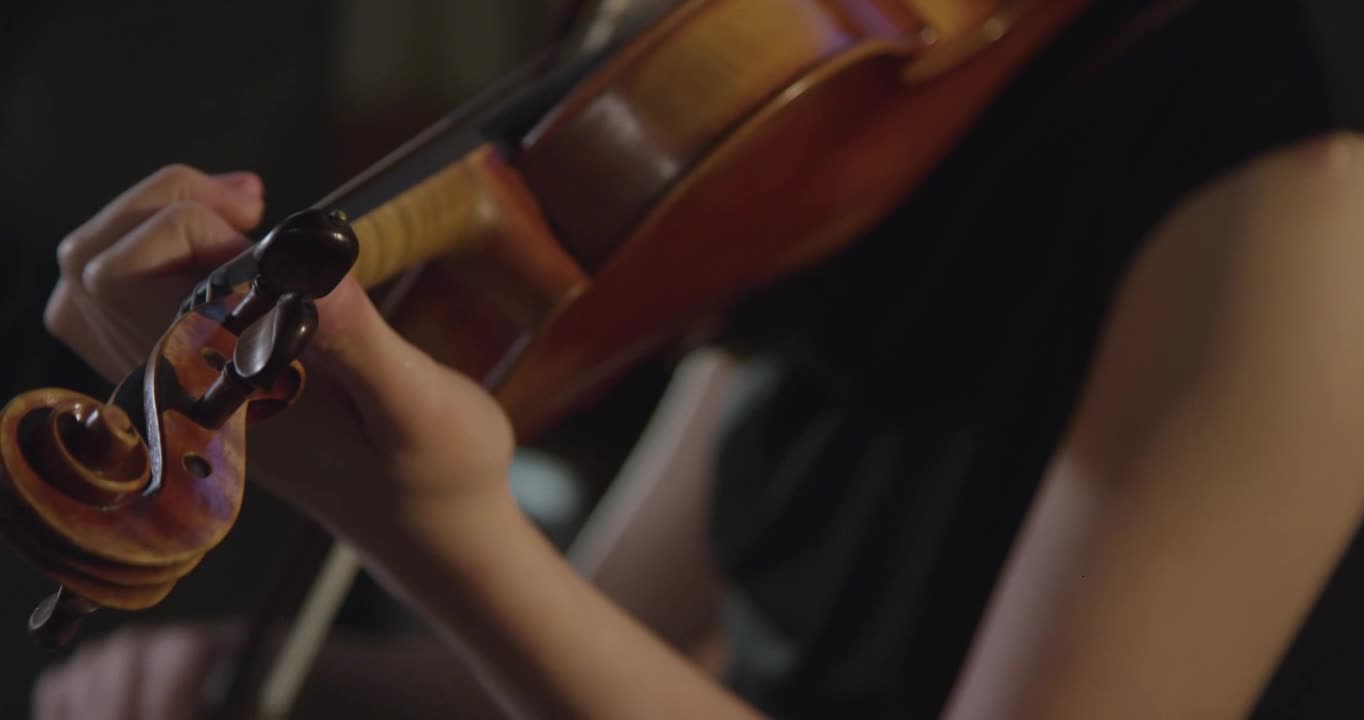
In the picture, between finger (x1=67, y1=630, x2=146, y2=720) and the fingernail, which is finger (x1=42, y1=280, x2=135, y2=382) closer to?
the fingernail

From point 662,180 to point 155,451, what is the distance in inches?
8.9

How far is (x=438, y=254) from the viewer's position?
43 cm

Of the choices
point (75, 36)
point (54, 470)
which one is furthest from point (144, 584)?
point (75, 36)

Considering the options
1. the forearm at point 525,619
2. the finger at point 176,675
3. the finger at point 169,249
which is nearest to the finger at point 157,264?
the finger at point 169,249

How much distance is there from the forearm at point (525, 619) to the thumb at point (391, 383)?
1.4 inches

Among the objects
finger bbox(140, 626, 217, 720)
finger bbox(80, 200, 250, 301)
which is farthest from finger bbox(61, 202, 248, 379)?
finger bbox(140, 626, 217, 720)

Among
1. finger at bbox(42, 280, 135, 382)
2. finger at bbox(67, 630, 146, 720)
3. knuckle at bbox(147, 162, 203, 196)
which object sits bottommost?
finger at bbox(67, 630, 146, 720)

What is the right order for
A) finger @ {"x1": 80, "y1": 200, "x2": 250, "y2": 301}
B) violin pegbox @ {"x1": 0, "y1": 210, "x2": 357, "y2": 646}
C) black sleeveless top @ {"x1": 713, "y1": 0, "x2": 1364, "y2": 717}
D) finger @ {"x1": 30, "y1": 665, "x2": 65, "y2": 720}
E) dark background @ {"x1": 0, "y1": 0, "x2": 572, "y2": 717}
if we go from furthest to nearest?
dark background @ {"x1": 0, "y1": 0, "x2": 572, "y2": 717} → finger @ {"x1": 30, "y1": 665, "x2": 65, "y2": 720} → black sleeveless top @ {"x1": 713, "y1": 0, "x2": 1364, "y2": 717} → finger @ {"x1": 80, "y1": 200, "x2": 250, "y2": 301} → violin pegbox @ {"x1": 0, "y1": 210, "x2": 357, "y2": 646}

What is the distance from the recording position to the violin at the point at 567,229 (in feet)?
0.91

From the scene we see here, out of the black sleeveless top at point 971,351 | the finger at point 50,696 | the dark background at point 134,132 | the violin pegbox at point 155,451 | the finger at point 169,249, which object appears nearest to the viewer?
the violin pegbox at point 155,451

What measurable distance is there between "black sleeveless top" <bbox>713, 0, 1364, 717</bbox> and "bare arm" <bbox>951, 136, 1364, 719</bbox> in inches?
1.7

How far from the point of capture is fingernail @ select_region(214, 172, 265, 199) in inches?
15.5

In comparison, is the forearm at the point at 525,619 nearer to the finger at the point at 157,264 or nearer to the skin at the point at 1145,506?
the skin at the point at 1145,506

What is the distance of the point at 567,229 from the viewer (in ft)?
1.52
